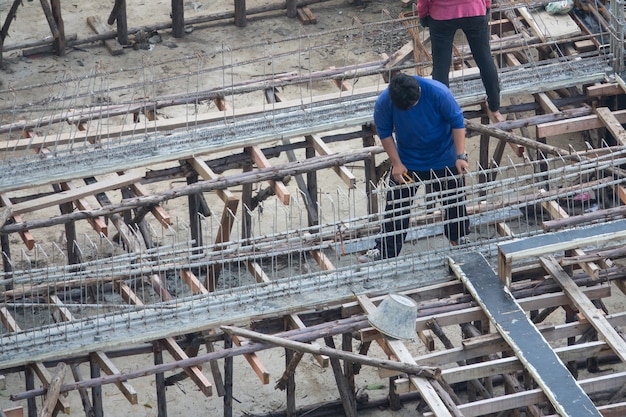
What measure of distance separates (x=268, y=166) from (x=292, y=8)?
22.1 feet

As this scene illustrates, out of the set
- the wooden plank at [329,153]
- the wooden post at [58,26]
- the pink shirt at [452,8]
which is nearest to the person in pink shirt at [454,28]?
the pink shirt at [452,8]

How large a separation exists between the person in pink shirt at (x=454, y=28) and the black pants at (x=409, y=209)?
4.97ft

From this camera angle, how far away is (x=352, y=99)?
14.8 m

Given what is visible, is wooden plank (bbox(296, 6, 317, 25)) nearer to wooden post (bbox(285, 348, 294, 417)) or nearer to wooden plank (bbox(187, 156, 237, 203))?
wooden plank (bbox(187, 156, 237, 203))

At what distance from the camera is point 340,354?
11094mm

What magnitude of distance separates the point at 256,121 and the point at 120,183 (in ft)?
4.78

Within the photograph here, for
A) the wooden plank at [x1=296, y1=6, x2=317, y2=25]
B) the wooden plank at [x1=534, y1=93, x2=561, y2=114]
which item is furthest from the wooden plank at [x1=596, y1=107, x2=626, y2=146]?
the wooden plank at [x1=296, y1=6, x2=317, y2=25]

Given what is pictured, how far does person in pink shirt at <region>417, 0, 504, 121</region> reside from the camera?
44.9 ft

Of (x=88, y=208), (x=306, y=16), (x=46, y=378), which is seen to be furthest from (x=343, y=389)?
(x=306, y=16)

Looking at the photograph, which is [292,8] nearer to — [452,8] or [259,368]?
[452,8]

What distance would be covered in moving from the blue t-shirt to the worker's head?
6.9 inches

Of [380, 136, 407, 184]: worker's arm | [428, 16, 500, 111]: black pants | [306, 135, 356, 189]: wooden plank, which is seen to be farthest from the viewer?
[428, 16, 500, 111]: black pants

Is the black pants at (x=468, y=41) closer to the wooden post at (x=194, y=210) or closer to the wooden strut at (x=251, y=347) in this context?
the wooden post at (x=194, y=210)

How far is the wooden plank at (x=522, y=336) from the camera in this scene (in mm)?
10562
